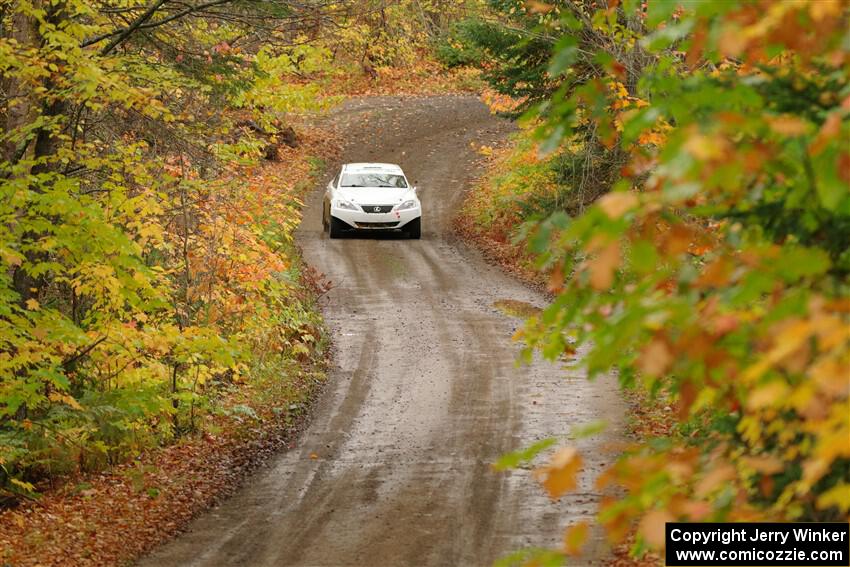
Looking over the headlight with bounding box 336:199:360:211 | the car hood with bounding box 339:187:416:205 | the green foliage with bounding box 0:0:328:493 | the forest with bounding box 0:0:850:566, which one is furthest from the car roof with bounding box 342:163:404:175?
the green foliage with bounding box 0:0:328:493

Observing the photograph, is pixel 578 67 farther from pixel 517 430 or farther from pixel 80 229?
pixel 80 229

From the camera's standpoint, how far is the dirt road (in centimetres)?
904

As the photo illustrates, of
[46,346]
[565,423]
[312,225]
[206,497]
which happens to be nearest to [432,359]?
[565,423]

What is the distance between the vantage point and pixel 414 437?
12266 mm

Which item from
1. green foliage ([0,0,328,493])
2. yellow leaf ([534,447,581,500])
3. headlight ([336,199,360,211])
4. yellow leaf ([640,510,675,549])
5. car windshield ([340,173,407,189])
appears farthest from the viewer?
car windshield ([340,173,407,189])

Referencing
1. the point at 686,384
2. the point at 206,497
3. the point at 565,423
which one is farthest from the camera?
the point at 565,423

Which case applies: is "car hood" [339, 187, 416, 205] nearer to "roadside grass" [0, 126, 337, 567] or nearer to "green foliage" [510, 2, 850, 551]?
"roadside grass" [0, 126, 337, 567]

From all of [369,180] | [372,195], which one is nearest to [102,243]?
[372,195]

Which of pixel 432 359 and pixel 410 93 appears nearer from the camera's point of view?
pixel 432 359

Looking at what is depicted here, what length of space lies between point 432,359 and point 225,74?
242 inches

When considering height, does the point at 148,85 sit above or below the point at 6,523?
above

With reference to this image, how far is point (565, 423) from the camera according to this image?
12.6 m

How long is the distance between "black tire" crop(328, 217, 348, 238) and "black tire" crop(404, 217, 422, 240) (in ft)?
5.27

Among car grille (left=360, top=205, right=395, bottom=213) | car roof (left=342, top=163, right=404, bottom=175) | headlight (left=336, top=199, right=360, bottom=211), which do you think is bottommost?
car grille (left=360, top=205, right=395, bottom=213)
